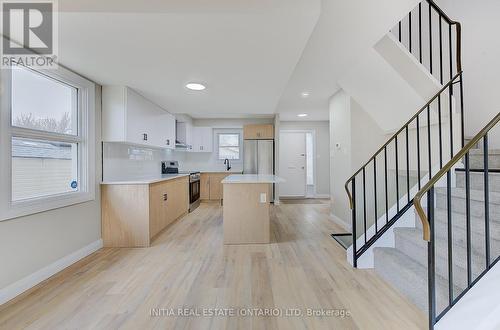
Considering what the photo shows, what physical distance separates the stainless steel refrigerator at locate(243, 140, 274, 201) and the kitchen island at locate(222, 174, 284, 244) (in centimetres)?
287

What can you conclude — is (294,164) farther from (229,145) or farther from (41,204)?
(41,204)

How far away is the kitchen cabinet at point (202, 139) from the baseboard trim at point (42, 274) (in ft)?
12.6

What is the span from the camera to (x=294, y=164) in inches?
283

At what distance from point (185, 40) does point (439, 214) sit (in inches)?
110

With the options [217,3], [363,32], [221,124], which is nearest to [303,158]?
[221,124]

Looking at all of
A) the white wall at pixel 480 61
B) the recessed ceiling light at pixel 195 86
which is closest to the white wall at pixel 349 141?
the white wall at pixel 480 61

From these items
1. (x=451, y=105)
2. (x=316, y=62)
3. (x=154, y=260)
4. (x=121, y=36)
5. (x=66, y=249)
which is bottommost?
(x=154, y=260)

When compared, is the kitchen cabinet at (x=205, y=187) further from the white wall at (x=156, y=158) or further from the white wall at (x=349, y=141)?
the white wall at (x=349, y=141)

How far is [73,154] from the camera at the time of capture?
283cm

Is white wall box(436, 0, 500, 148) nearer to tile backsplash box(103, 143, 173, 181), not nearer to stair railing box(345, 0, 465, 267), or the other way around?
stair railing box(345, 0, 465, 267)

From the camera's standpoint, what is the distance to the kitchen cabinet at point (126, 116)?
3.18 m

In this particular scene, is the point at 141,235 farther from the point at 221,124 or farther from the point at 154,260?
the point at 221,124

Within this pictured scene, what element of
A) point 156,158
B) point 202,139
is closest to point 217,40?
point 156,158

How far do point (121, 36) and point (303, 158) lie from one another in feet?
19.5
